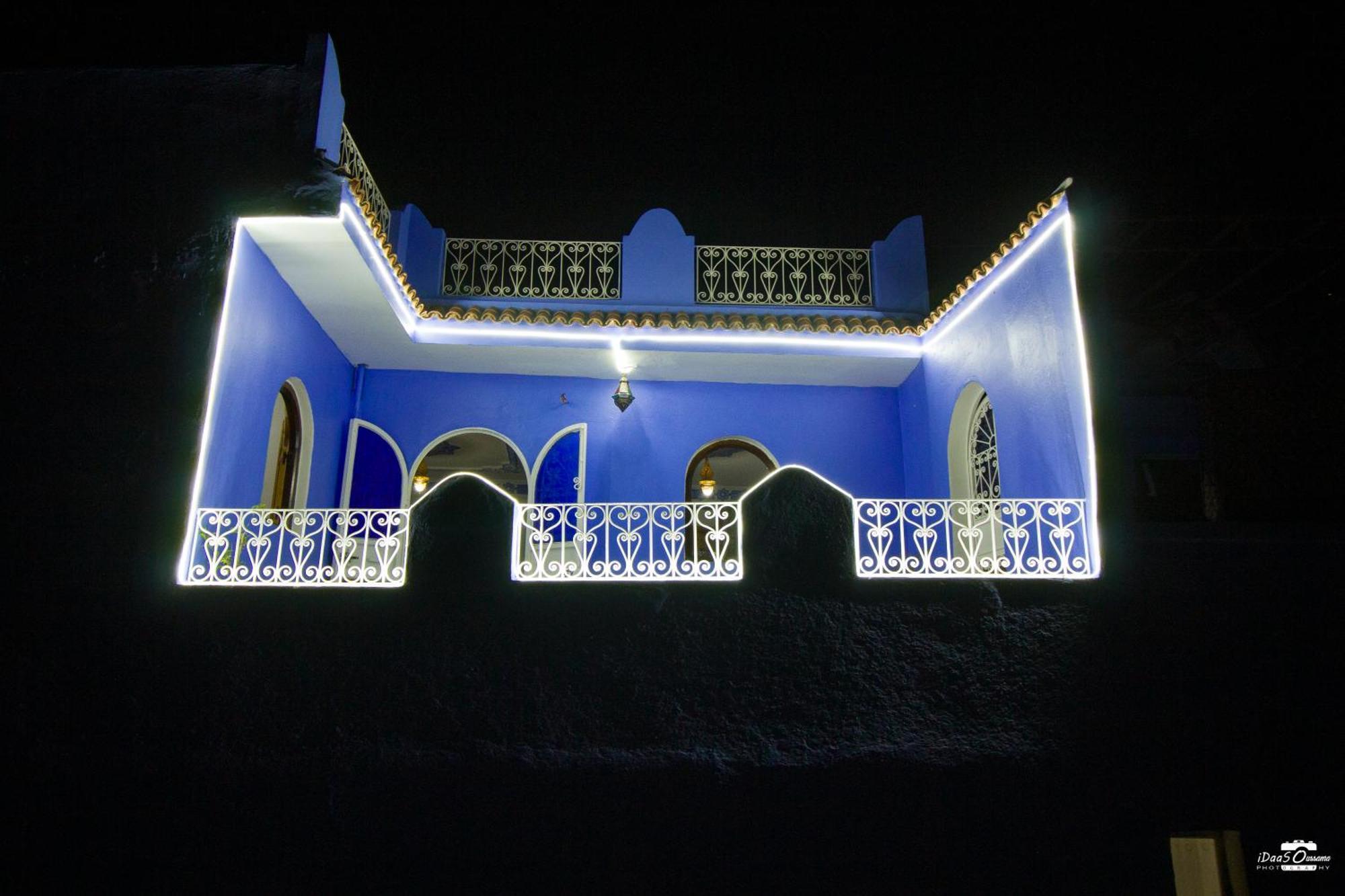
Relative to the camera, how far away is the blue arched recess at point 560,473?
893 cm

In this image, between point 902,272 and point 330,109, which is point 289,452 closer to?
point 330,109

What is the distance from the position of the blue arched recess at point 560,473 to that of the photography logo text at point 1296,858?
6263 mm

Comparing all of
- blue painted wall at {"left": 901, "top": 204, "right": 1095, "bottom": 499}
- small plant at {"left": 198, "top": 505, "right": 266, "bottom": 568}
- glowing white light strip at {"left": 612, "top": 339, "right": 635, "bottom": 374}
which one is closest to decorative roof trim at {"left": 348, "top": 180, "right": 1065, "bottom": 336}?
glowing white light strip at {"left": 612, "top": 339, "right": 635, "bottom": 374}

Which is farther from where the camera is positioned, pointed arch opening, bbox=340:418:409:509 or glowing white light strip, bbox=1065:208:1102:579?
pointed arch opening, bbox=340:418:409:509

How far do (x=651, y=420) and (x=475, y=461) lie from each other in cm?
382

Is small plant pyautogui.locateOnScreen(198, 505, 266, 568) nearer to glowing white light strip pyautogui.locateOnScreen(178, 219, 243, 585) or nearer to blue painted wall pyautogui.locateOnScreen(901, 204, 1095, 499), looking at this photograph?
glowing white light strip pyautogui.locateOnScreen(178, 219, 243, 585)

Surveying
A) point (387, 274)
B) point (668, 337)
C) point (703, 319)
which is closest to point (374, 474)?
point (387, 274)

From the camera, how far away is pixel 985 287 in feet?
23.3

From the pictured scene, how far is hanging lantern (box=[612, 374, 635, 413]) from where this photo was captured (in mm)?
8641

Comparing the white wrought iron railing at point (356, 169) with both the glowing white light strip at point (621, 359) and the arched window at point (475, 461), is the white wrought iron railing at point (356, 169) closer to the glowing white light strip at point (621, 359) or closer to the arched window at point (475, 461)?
the glowing white light strip at point (621, 359)

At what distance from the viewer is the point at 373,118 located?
10.0 m

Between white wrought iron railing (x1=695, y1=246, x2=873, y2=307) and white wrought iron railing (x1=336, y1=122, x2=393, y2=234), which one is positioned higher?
white wrought iron railing (x1=695, y1=246, x2=873, y2=307)

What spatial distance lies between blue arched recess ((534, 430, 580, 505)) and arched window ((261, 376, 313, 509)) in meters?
2.32

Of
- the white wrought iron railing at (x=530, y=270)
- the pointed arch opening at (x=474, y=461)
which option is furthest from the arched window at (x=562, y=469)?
the white wrought iron railing at (x=530, y=270)
